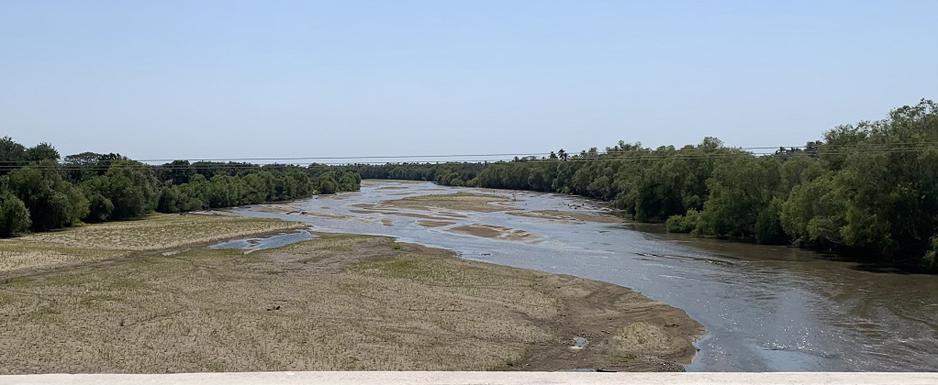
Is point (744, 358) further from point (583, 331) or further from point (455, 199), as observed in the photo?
A: point (455, 199)

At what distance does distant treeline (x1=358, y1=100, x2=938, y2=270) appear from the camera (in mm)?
47500

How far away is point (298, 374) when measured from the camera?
667 centimetres

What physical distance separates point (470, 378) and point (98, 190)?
104m

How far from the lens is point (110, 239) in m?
70.3

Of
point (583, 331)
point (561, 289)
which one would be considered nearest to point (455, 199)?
point (561, 289)

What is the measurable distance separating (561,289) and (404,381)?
34.2 metres

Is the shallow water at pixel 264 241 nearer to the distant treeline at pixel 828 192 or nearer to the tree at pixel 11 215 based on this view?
the tree at pixel 11 215

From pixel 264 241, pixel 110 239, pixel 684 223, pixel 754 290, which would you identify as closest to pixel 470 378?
pixel 754 290

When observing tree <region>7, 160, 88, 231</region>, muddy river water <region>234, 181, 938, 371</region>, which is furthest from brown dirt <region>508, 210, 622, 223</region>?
tree <region>7, 160, 88, 231</region>

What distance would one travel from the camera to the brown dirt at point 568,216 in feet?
304

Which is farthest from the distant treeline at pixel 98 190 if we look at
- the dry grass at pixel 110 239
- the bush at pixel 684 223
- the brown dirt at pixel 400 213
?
the bush at pixel 684 223

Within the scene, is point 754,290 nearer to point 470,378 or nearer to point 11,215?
point 470,378

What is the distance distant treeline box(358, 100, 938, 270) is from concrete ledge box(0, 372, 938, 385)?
4474 cm

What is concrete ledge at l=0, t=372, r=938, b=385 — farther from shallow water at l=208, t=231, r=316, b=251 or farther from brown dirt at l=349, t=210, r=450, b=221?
brown dirt at l=349, t=210, r=450, b=221
